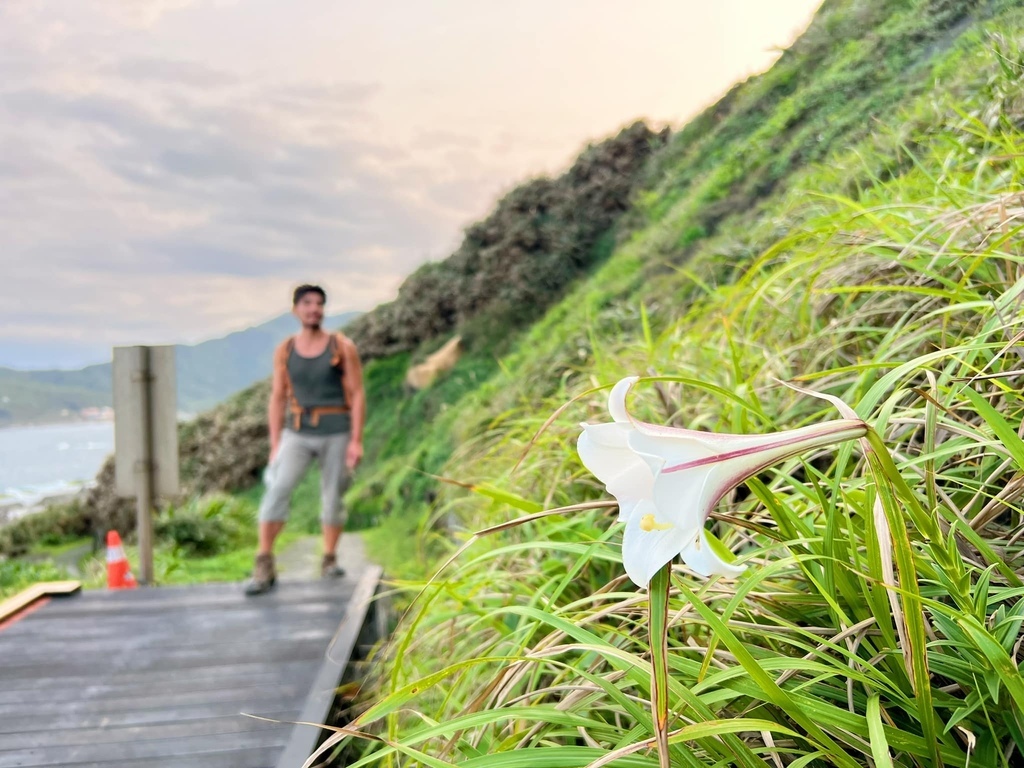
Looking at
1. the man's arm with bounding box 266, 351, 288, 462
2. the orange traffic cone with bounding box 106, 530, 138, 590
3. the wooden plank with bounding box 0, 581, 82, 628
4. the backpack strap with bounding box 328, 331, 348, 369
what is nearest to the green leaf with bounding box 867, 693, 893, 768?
the backpack strap with bounding box 328, 331, 348, 369

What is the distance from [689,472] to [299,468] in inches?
177

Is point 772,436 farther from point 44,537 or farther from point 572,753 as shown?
point 44,537

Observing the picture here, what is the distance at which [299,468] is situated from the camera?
183 inches

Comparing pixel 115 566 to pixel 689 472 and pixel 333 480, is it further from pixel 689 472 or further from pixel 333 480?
pixel 689 472

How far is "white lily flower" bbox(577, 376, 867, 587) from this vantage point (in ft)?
1.69

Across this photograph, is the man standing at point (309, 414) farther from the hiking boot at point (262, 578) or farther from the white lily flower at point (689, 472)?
the white lily flower at point (689, 472)

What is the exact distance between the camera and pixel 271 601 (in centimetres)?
462

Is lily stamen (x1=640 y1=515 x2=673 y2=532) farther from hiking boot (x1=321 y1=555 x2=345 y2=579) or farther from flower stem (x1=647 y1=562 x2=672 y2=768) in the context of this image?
hiking boot (x1=321 y1=555 x2=345 y2=579)

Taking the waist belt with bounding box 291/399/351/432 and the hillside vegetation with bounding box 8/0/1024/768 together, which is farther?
the waist belt with bounding box 291/399/351/432

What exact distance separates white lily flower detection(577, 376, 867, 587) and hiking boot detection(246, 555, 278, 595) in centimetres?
477

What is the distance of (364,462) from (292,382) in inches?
377

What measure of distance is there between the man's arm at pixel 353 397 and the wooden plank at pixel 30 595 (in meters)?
2.35

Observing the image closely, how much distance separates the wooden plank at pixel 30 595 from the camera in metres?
4.40

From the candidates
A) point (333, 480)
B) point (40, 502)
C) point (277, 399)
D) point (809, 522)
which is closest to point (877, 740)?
point (809, 522)
